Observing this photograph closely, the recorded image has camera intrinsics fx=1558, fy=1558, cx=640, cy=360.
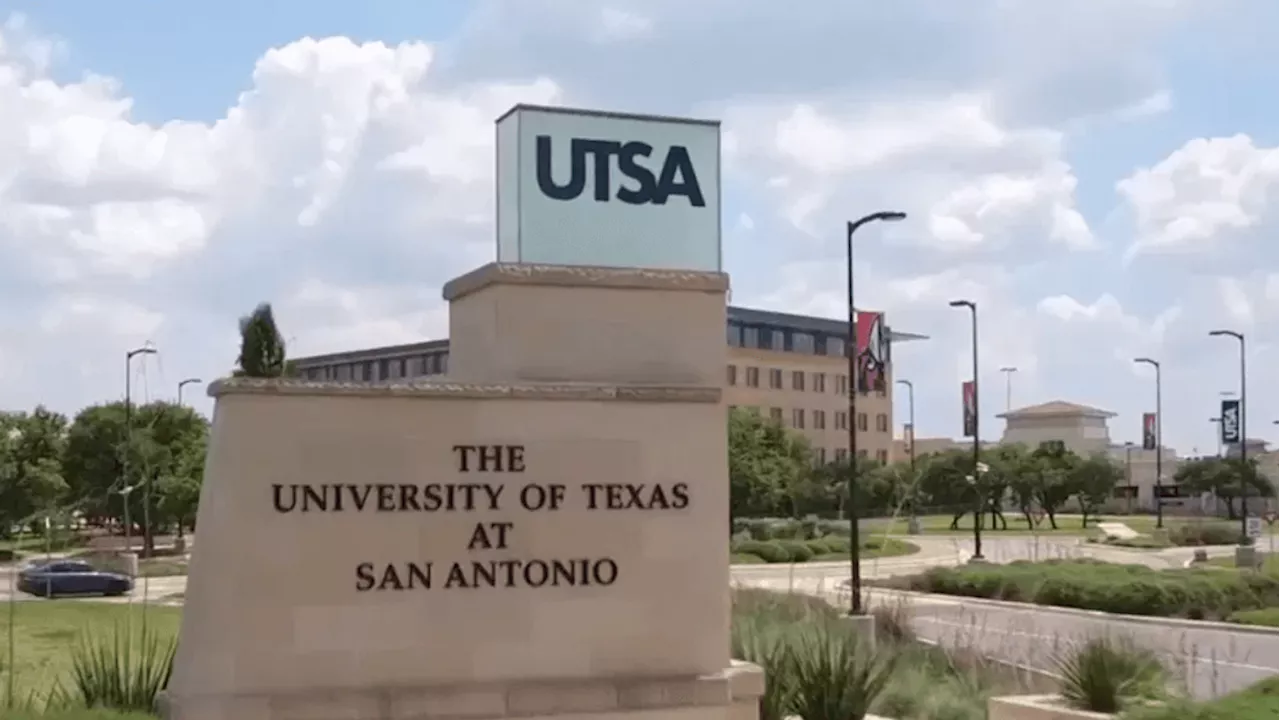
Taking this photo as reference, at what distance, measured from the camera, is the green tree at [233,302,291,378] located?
10.2 m

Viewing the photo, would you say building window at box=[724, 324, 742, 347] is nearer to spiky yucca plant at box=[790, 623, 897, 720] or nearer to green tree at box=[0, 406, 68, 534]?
green tree at box=[0, 406, 68, 534]

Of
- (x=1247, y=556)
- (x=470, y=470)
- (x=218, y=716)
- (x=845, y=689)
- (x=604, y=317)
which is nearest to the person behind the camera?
(x=218, y=716)

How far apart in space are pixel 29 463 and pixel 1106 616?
45937mm

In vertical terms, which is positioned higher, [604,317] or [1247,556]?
[604,317]

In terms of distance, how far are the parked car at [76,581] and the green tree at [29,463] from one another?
14.6m

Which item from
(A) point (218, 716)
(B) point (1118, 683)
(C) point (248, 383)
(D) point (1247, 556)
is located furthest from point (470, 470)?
(D) point (1247, 556)

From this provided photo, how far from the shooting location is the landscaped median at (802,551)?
173 feet

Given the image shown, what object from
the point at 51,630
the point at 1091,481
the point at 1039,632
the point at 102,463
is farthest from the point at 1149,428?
the point at 51,630

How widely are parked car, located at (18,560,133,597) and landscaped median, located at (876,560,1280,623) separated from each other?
61.3 ft

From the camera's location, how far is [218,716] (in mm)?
8922

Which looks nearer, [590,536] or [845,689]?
[590,536]

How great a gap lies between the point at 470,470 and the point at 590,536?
0.92 meters

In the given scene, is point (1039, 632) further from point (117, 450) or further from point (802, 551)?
point (117, 450)

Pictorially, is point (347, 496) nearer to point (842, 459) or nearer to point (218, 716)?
point (218, 716)
